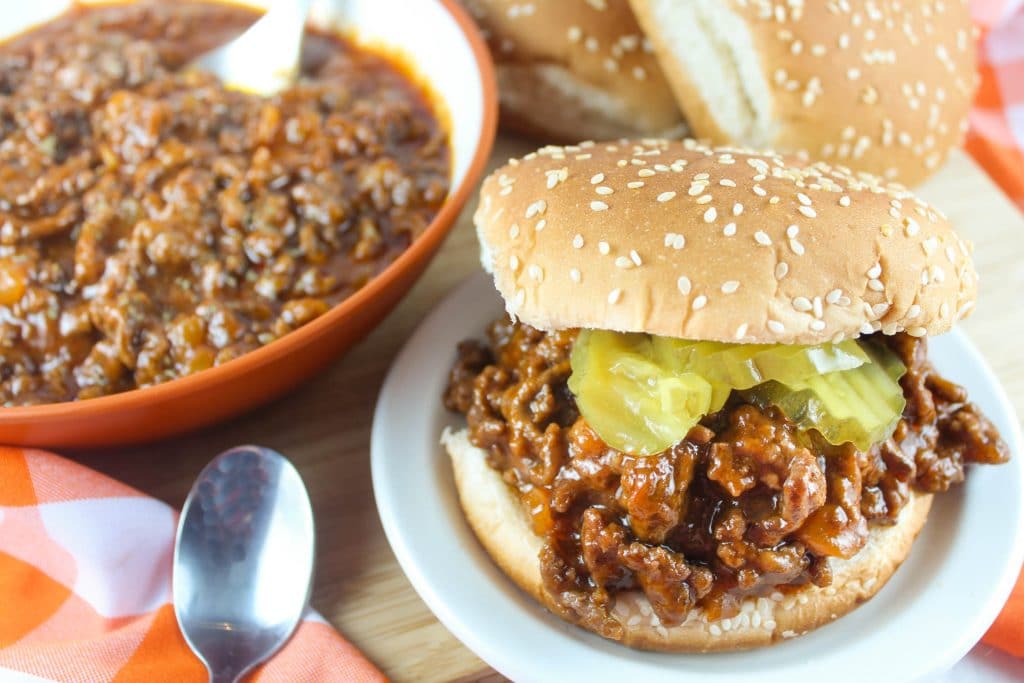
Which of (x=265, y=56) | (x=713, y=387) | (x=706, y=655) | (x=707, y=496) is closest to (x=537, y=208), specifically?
(x=713, y=387)

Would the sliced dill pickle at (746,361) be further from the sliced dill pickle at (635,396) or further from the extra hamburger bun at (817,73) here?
the extra hamburger bun at (817,73)

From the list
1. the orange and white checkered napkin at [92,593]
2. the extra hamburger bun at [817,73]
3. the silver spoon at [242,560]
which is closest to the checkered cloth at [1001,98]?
the extra hamburger bun at [817,73]

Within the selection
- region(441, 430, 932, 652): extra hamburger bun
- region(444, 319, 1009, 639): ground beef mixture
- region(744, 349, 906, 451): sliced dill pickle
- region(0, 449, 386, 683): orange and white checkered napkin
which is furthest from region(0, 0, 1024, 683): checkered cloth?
region(744, 349, 906, 451): sliced dill pickle

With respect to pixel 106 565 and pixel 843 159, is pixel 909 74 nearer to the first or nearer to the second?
pixel 843 159

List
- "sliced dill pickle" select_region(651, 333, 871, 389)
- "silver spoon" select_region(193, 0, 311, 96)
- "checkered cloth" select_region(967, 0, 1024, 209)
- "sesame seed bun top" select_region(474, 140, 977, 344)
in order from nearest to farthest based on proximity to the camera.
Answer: "sesame seed bun top" select_region(474, 140, 977, 344), "sliced dill pickle" select_region(651, 333, 871, 389), "silver spoon" select_region(193, 0, 311, 96), "checkered cloth" select_region(967, 0, 1024, 209)

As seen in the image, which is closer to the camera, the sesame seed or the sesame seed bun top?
the sesame seed bun top

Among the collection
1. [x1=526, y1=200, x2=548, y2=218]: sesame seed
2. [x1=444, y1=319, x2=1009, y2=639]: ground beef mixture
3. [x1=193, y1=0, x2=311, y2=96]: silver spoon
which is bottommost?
[x1=444, y1=319, x2=1009, y2=639]: ground beef mixture

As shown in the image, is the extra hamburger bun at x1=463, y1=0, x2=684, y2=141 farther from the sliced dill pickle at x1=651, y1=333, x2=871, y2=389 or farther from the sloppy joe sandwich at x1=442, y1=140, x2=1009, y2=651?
the sliced dill pickle at x1=651, y1=333, x2=871, y2=389
